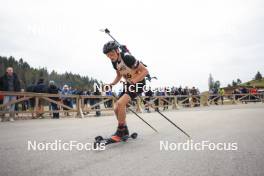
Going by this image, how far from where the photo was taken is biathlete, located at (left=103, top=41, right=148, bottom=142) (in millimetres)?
4801

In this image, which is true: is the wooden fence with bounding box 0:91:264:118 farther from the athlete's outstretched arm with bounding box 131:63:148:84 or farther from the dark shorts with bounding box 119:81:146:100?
the athlete's outstretched arm with bounding box 131:63:148:84

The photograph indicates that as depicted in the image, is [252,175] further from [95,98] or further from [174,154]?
[95,98]

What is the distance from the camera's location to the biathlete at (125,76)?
189 inches

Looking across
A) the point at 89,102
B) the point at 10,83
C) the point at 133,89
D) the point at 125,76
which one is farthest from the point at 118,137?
the point at 89,102

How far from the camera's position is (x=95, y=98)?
54.0 feet

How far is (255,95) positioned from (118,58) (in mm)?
32206

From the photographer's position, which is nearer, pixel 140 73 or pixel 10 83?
pixel 140 73

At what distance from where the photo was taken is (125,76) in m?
5.08

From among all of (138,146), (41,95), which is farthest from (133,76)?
(41,95)

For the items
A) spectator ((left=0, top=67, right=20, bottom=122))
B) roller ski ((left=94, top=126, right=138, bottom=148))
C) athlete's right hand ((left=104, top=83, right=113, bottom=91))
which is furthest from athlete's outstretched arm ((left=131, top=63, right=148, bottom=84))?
spectator ((left=0, top=67, right=20, bottom=122))

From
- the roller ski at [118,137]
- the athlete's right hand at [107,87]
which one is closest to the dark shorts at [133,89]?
the athlete's right hand at [107,87]

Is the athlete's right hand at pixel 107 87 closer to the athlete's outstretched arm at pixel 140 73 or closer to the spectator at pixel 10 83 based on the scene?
the athlete's outstretched arm at pixel 140 73

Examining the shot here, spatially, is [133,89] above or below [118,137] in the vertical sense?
above

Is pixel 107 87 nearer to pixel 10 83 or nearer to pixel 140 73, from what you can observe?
pixel 140 73
